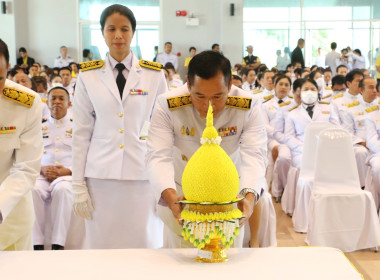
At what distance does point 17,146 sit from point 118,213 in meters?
0.57

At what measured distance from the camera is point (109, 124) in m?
2.29

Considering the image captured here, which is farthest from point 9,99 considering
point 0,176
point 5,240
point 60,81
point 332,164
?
point 60,81

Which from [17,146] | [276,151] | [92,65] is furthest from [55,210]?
[276,151]

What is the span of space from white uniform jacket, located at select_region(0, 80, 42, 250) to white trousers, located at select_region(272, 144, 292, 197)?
348cm

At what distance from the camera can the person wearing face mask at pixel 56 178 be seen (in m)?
3.62

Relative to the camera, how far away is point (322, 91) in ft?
28.2

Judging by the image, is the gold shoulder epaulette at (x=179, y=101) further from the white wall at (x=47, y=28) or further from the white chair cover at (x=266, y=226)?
the white wall at (x=47, y=28)

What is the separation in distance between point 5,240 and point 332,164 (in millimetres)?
2391

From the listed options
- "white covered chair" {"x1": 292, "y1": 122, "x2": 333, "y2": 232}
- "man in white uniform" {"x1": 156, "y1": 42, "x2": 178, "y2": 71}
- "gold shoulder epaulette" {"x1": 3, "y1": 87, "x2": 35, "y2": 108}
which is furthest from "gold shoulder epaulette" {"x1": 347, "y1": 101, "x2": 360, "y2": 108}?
"man in white uniform" {"x1": 156, "y1": 42, "x2": 178, "y2": 71}

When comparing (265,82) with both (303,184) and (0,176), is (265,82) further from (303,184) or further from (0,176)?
(0,176)

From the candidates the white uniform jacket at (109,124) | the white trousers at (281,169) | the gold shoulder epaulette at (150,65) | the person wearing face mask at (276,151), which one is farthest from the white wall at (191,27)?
the white uniform jacket at (109,124)

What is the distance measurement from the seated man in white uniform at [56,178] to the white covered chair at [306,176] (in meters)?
1.74

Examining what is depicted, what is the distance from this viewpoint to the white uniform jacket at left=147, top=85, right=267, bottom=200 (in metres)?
1.88

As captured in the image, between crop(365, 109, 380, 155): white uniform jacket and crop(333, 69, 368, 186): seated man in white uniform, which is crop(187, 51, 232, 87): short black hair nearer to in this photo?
crop(365, 109, 380, 155): white uniform jacket
